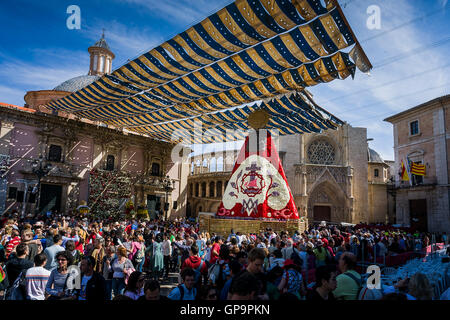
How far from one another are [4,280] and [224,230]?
11377mm

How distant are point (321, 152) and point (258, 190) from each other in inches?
752

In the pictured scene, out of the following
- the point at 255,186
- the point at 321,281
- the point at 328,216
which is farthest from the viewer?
the point at 328,216

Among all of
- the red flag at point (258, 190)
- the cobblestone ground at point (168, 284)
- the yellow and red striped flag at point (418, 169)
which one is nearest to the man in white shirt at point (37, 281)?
the cobblestone ground at point (168, 284)

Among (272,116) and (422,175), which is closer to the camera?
(272,116)

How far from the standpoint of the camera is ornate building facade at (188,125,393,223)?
30484 millimetres

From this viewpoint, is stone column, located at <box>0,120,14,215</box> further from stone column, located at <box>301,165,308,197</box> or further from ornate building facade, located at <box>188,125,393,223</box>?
stone column, located at <box>301,165,308,197</box>

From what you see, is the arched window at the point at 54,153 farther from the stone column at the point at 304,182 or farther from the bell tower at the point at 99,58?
the stone column at the point at 304,182

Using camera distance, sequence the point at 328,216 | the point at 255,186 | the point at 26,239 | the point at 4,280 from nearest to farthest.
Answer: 1. the point at 4,280
2. the point at 26,239
3. the point at 255,186
4. the point at 328,216

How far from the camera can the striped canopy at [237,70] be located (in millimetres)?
8591

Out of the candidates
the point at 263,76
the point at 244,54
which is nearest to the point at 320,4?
the point at 244,54

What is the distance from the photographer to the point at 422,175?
74.4 ft

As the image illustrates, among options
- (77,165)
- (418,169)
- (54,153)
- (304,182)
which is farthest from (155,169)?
(418,169)

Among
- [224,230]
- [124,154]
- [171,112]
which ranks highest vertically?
[171,112]

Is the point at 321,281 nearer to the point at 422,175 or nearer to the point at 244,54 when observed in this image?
the point at 244,54
